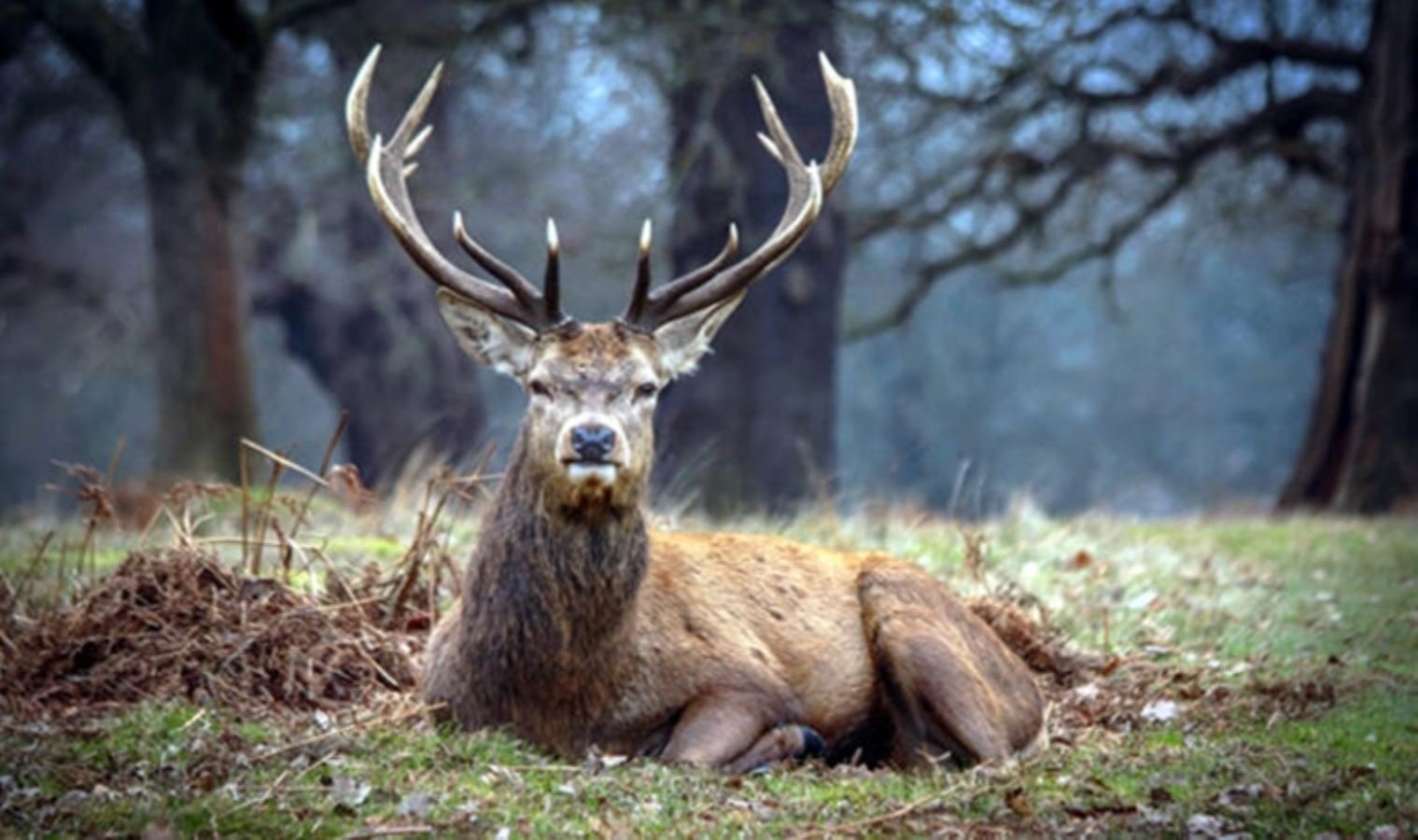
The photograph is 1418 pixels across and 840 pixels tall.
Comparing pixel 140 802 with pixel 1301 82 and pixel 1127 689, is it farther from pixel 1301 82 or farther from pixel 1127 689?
pixel 1301 82

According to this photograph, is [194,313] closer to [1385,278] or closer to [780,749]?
[780,749]

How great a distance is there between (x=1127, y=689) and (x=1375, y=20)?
36.4 ft

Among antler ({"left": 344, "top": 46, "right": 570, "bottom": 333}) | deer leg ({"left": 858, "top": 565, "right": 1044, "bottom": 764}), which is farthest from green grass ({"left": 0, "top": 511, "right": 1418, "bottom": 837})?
antler ({"left": 344, "top": 46, "right": 570, "bottom": 333})

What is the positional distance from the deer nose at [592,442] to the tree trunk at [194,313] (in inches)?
377

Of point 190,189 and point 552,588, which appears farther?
point 190,189

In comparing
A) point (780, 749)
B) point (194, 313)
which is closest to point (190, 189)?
point (194, 313)

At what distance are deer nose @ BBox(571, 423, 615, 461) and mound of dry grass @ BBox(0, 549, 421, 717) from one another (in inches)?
59.2

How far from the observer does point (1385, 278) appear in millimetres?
16266

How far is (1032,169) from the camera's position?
59.0 ft

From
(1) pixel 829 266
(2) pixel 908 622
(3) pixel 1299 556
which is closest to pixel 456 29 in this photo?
(1) pixel 829 266

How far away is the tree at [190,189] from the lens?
1493 centimetres

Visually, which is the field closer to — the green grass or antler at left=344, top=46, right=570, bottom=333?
the green grass

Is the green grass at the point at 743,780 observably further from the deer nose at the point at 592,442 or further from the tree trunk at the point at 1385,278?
the tree trunk at the point at 1385,278

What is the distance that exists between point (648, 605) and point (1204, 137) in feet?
41.8
